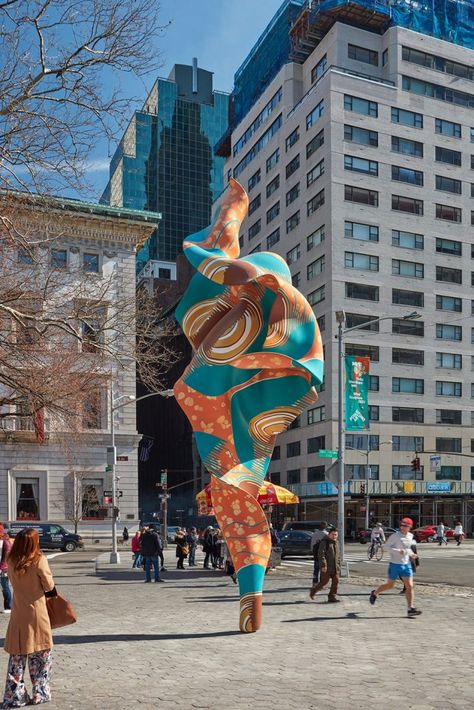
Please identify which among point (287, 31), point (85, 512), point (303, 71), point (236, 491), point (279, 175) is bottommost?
point (85, 512)

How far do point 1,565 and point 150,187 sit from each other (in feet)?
407

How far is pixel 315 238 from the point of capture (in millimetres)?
66688

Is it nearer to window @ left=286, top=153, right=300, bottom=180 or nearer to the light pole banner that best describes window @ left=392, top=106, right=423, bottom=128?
window @ left=286, top=153, right=300, bottom=180

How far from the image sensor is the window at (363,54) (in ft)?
224

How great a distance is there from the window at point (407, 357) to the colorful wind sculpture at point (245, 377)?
52347 millimetres

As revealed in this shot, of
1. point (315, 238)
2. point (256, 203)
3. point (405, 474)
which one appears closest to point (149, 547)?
point (405, 474)

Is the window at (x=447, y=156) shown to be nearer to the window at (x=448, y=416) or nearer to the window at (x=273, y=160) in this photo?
the window at (x=273, y=160)

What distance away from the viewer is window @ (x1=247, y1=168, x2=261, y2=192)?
80.5 m

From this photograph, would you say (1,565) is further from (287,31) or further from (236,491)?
(287,31)

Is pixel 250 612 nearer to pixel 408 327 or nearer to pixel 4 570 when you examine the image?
pixel 4 570

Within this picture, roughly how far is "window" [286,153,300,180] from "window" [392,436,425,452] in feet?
87.9

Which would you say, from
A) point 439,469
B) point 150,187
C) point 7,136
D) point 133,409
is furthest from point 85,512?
point 150,187

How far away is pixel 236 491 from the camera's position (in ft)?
42.2

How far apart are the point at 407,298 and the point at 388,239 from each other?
17.6 ft
